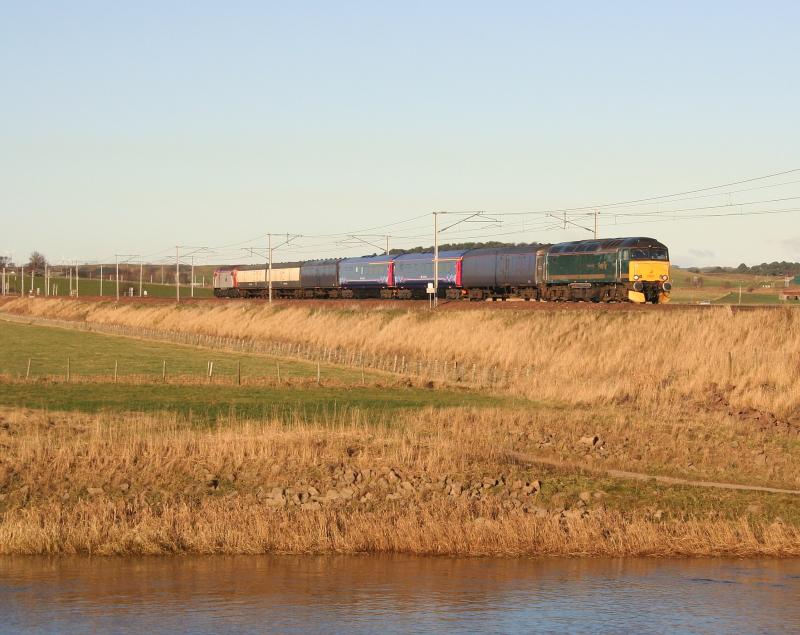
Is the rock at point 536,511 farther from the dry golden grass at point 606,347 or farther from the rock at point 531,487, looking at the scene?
the dry golden grass at point 606,347

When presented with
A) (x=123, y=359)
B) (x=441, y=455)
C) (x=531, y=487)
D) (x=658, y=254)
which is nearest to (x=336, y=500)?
(x=441, y=455)

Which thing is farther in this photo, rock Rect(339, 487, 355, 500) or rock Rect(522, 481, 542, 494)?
rock Rect(522, 481, 542, 494)

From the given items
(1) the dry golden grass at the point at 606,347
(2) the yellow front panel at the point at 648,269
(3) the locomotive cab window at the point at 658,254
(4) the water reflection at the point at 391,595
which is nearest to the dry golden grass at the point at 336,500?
(4) the water reflection at the point at 391,595

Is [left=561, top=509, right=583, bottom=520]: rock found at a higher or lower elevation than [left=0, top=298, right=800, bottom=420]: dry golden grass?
lower

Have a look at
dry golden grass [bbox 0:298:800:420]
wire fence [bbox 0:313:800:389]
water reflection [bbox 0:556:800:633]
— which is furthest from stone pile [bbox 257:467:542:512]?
wire fence [bbox 0:313:800:389]

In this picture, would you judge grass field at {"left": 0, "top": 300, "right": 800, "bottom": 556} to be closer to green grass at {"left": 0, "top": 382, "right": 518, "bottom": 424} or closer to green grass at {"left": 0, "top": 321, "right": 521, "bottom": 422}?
green grass at {"left": 0, "top": 382, "right": 518, "bottom": 424}

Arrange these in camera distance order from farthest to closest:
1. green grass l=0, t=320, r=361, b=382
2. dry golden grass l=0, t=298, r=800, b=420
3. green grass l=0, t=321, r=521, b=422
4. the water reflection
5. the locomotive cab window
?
the locomotive cab window → green grass l=0, t=320, r=361, b=382 → dry golden grass l=0, t=298, r=800, b=420 → green grass l=0, t=321, r=521, b=422 → the water reflection

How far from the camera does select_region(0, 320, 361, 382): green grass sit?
207 ft

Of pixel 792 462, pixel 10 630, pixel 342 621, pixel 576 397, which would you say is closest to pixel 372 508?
pixel 342 621

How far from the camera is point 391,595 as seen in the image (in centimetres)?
2042

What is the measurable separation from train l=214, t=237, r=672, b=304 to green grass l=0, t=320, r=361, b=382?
1748 centimetres

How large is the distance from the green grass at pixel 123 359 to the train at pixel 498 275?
17.5m

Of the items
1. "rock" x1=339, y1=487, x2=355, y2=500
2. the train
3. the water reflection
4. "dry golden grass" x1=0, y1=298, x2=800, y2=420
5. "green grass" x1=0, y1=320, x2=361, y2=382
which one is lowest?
the water reflection

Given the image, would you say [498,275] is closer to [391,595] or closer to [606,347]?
[606,347]
